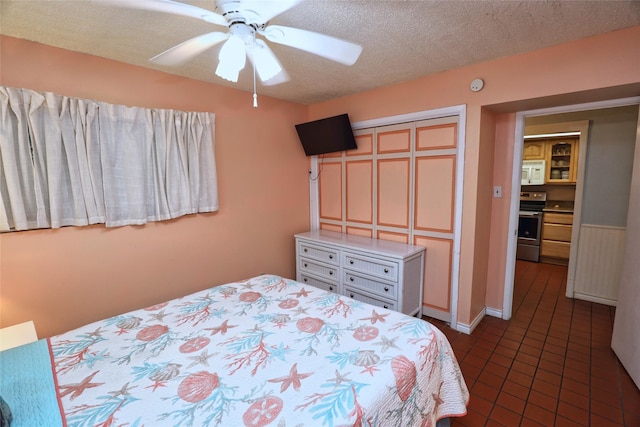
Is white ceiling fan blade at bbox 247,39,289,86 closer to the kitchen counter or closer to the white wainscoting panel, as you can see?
the white wainscoting panel

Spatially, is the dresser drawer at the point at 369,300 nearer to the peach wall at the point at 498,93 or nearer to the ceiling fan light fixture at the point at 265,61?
the peach wall at the point at 498,93

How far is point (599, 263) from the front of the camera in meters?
3.10

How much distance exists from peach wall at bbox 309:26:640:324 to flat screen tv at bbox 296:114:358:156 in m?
0.23

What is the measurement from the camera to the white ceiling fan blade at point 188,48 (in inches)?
52.6

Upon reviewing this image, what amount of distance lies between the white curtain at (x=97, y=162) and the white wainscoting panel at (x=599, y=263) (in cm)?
404

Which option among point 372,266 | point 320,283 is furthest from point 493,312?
point 320,283

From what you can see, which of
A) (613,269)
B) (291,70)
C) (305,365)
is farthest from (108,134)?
(613,269)

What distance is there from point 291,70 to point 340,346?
2.08m

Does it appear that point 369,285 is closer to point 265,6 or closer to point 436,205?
point 436,205

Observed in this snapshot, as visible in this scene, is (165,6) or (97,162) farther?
(97,162)

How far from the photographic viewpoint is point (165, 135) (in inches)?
90.6

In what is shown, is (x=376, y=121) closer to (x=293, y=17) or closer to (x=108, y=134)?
(x=293, y=17)

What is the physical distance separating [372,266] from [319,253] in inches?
26.1

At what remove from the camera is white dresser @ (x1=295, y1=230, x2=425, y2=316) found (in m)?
2.52
